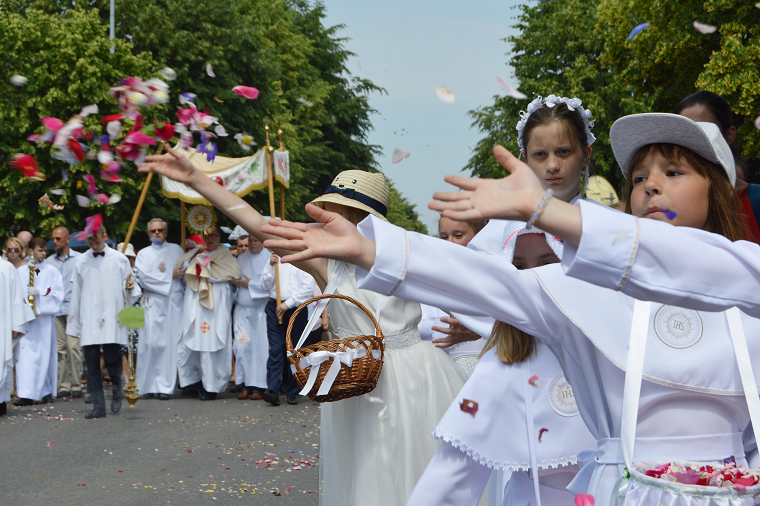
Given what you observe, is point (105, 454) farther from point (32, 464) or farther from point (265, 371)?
point (265, 371)

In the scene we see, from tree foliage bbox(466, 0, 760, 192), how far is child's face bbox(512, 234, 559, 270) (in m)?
4.01

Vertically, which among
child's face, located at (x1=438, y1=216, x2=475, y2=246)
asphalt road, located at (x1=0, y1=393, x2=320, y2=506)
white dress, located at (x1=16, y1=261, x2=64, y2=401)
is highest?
child's face, located at (x1=438, y1=216, x2=475, y2=246)

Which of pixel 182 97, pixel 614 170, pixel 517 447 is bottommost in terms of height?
pixel 517 447

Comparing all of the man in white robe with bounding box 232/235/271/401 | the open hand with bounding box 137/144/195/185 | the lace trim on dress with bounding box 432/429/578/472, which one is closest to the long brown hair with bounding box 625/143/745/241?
the lace trim on dress with bounding box 432/429/578/472

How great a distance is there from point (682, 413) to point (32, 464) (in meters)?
6.91

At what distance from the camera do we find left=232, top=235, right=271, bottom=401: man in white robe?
11820 millimetres

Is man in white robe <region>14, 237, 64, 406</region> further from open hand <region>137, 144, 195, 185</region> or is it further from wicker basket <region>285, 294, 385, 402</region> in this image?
open hand <region>137, 144, 195, 185</region>

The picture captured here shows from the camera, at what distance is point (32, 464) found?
24.1 feet

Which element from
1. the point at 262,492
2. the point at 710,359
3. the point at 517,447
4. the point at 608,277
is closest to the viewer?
the point at 608,277

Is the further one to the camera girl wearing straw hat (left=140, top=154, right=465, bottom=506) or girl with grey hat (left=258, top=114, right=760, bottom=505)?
girl wearing straw hat (left=140, top=154, right=465, bottom=506)

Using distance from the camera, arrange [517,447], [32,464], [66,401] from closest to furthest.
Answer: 1. [517,447]
2. [32,464]
3. [66,401]

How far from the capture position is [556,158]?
10.1ft

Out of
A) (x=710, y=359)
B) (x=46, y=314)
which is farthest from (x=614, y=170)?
(x=710, y=359)

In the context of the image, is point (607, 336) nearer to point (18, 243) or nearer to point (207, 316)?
point (207, 316)
